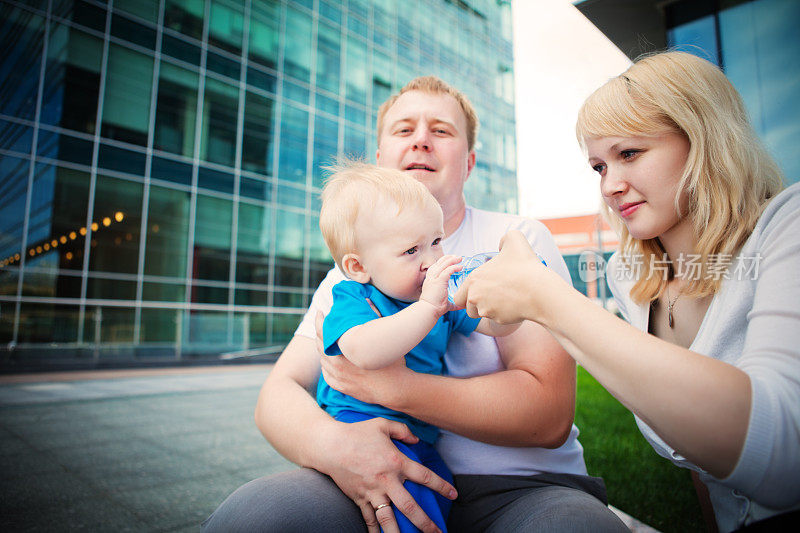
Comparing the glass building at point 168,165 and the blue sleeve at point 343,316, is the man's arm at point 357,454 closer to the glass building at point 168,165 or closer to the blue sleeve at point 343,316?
the blue sleeve at point 343,316

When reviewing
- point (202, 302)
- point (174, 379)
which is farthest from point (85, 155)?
point (174, 379)

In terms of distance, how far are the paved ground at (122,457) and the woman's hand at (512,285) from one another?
6.48ft

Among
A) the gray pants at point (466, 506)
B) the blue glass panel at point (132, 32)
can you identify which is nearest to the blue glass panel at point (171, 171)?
the blue glass panel at point (132, 32)

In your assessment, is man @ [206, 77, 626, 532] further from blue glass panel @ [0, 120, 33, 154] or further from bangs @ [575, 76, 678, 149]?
blue glass panel @ [0, 120, 33, 154]

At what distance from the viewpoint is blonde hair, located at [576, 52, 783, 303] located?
1363mm

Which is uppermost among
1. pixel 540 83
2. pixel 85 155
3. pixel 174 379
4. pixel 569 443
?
pixel 85 155

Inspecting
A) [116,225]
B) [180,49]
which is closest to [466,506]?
[116,225]

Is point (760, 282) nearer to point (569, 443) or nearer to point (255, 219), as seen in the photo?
A: point (569, 443)

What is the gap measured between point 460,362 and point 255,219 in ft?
45.3

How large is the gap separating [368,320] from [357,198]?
15.8 inches

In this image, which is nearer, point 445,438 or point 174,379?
point 445,438

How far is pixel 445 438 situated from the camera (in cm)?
150

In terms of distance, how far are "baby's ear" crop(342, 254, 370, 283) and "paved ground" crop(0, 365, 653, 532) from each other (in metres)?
1.88

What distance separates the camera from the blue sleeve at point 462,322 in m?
1.49
